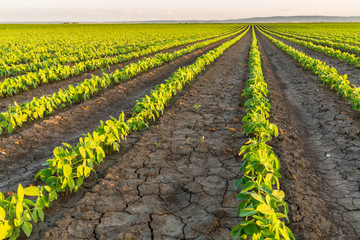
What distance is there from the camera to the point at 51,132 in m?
5.53

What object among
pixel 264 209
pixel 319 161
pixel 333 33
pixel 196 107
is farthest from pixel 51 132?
pixel 333 33

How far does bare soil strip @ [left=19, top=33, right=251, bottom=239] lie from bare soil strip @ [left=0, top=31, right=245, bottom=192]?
4.28 ft

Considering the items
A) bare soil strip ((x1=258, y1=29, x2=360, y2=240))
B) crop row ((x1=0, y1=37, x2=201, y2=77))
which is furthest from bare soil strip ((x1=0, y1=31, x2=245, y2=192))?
crop row ((x1=0, y1=37, x2=201, y2=77))

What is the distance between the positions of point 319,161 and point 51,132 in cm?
537

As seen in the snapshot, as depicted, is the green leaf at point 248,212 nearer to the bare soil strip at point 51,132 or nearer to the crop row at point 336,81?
the bare soil strip at point 51,132

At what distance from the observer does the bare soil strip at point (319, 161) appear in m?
2.87

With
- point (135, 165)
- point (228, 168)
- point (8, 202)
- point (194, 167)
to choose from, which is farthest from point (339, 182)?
point (8, 202)

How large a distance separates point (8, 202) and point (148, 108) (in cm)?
337

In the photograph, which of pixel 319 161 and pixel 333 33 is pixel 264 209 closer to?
pixel 319 161

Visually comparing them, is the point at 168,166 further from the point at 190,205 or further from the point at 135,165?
the point at 190,205

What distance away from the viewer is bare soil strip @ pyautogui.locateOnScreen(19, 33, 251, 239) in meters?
2.78

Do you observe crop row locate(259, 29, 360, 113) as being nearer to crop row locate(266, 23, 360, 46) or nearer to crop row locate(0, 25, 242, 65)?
crop row locate(0, 25, 242, 65)

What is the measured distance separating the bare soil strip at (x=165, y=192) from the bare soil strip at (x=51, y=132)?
1305mm

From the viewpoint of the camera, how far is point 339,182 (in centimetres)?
371
